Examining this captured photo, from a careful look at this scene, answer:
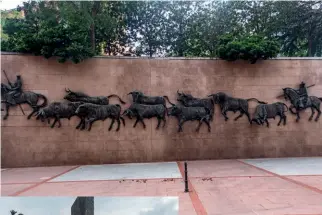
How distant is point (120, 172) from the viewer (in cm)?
920

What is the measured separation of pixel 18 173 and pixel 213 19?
11.1 metres

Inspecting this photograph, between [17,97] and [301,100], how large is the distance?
453 inches

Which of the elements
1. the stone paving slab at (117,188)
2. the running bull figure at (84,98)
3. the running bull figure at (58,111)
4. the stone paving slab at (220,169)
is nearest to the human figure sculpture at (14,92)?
the running bull figure at (58,111)

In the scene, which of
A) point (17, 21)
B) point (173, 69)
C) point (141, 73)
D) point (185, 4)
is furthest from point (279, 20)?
point (17, 21)

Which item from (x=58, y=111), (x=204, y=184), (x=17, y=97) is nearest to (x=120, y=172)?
(x=204, y=184)

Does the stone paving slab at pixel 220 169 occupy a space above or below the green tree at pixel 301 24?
below

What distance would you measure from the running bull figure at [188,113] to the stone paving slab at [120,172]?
1864 mm

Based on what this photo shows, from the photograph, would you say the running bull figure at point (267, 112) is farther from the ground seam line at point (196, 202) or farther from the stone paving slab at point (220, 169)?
the ground seam line at point (196, 202)

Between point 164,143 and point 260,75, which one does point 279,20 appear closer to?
point 260,75

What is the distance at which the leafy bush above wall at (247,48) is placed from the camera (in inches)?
439

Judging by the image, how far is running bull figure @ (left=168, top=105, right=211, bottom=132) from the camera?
11250 millimetres

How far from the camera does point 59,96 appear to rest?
11.0 meters

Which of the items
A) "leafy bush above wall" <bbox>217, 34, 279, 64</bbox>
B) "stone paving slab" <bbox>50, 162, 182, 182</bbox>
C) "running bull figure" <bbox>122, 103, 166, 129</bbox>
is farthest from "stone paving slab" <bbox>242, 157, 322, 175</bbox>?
"leafy bush above wall" <bbox>217, 34, 279, 64</bbox>

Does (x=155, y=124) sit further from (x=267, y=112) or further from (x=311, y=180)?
(x=311, y=180)
